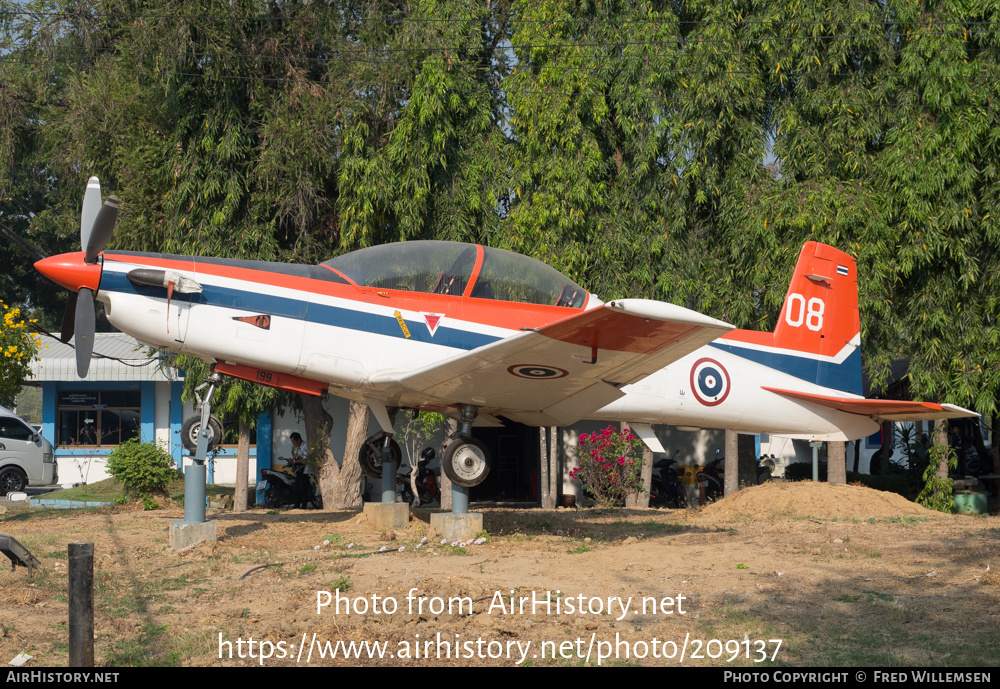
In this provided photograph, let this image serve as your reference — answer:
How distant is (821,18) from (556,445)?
31.7 feet

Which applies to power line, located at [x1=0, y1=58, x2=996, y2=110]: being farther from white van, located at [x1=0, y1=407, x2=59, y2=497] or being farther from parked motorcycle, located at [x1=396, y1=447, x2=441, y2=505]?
white van, located at [x1=0, y1=407, x2=59, y2=497]

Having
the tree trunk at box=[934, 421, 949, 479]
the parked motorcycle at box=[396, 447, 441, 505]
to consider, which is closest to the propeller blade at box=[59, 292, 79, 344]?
the parked motorcycle at box=[396, 447, 441, 505]

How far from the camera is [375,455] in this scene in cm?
1173

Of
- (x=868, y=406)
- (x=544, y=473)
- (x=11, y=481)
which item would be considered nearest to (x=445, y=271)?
(x=868, y=406)

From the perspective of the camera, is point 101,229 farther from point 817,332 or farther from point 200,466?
point 817,332

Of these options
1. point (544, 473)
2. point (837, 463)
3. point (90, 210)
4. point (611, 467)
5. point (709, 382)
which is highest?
point (90, 210)

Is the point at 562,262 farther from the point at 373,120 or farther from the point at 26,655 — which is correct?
the point at 26,655

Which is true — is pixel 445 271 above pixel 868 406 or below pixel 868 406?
above

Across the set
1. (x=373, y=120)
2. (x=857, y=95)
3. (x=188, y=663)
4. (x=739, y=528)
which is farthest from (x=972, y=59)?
(x=188, y=663)

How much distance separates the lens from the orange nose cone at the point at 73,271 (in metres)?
8.72

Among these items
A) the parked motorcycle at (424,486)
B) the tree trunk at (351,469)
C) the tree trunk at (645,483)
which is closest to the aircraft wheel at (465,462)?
the tree trunk at (351,469)

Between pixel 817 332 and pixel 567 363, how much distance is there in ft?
16.1

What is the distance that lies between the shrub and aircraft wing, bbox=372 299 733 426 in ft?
24.0

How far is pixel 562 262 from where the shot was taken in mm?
15414
